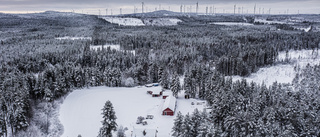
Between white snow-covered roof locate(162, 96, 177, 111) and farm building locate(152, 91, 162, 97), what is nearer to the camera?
white snow-covered roof locate(162, 96, 177, 111)

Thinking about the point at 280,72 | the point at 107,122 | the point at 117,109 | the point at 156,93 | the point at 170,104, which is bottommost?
the point at 117,109

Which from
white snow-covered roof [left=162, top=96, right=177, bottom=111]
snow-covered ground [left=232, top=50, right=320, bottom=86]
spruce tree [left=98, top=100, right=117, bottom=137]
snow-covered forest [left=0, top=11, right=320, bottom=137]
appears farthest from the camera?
snow-covered ground [left=232, top=50, right=320, bottom=86]

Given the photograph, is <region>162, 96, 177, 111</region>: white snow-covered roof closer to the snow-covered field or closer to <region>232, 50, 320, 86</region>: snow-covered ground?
the snow-covered field

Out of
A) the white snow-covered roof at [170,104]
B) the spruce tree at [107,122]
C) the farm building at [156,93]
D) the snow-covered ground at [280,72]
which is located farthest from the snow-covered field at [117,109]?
the snow-covered ground at [280,72]

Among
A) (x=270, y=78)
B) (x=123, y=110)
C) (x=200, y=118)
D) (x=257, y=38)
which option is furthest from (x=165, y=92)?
(x=257, y=38)

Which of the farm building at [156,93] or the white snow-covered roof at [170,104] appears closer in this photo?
the white snow-covered roof at [170,104]

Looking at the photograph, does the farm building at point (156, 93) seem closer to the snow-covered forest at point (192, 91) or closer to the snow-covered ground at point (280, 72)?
the snow-covered forest at point (192, 91)

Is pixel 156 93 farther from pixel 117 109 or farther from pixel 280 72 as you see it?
pixel 280 72

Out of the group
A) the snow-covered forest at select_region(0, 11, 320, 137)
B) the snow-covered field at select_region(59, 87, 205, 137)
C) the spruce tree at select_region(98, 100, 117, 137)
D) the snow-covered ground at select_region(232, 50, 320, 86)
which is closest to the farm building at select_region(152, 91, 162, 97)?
the snow-covered field at select_region(59, 87, 205, 137)

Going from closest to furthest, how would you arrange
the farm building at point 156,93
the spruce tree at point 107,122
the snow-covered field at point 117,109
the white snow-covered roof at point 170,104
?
1. the spruce tree at point 107,122
2. the snow-covered field at point 117,109
3. the white snow-covered roof at point 170,104
4. the farm building at point 156,93

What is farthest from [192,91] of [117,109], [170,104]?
[117,109]
